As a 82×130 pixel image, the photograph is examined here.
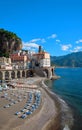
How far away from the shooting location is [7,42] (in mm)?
149875

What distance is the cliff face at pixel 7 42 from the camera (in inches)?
5846

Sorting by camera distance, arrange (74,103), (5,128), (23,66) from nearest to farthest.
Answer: (5,128), (74,103), (23,66)

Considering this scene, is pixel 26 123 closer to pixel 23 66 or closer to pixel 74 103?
pixel 74 103

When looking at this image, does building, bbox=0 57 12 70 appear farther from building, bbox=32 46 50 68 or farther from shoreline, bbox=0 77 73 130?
shoreline, bbox=0 77 73 130

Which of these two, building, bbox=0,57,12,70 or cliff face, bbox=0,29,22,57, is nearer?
building, bbox=0,57,12,70

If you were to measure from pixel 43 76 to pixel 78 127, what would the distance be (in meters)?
86.8

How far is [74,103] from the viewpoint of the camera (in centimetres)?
5588

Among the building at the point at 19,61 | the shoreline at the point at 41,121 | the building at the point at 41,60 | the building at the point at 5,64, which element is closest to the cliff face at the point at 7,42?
the building at the point at 19,61

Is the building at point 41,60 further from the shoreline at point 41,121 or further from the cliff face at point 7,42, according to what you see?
the shoreline at point 41,121

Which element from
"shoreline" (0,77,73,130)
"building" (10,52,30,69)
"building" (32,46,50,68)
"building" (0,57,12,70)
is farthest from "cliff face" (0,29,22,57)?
"shoreline" (0,77,73,130)

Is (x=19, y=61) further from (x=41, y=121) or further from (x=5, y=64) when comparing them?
(x=41, y=121)

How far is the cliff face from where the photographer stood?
487 ft

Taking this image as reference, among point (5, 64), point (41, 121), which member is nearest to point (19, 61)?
point (5, 64)

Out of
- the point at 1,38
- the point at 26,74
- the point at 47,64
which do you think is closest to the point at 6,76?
the point at 26,74
